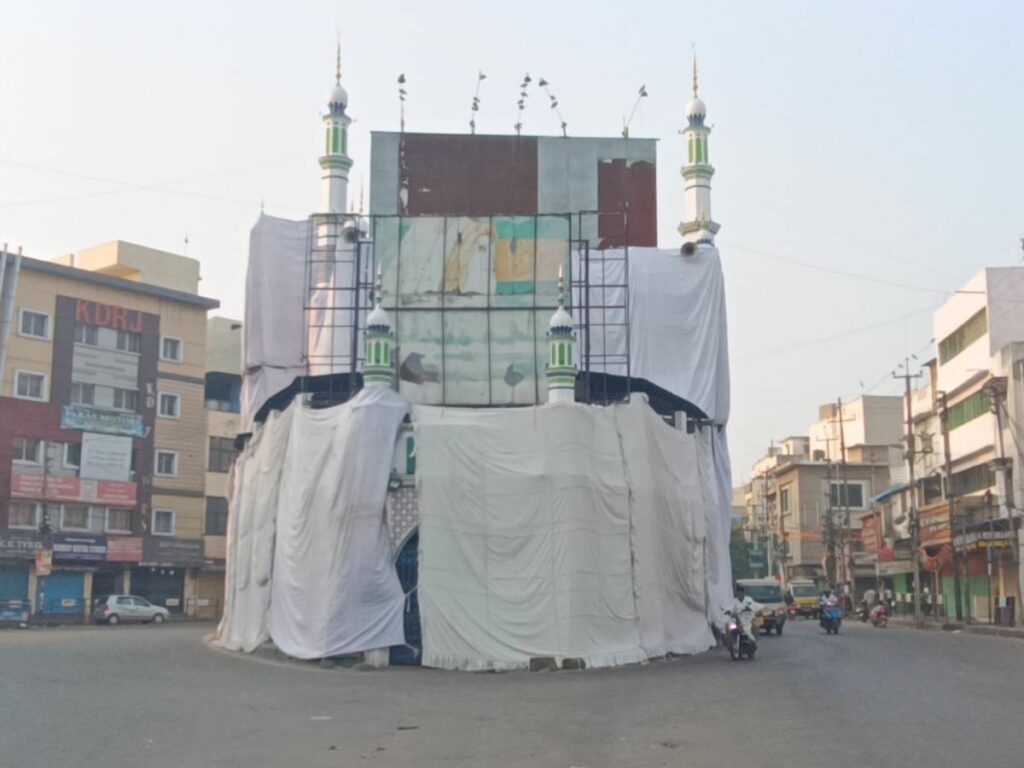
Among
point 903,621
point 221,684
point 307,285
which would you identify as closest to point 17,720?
point 221,684

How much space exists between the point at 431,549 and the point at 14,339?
98.3ft

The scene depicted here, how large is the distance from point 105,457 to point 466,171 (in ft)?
69.1

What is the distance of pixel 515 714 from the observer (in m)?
14.3

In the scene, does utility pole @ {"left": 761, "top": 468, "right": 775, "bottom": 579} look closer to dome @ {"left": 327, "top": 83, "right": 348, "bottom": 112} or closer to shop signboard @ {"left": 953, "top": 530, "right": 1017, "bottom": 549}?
shop signboard @ {"left": 953, "top": 530, "right": 1017, "bottom": 549}

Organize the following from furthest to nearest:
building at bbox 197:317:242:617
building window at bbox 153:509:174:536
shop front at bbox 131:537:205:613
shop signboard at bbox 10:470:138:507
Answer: building at bbox 197:317:242:617, building window at bbox 153:509:174:536, shop front at bbox 131:537:205:613, shop signboard at bbox 10:470:138:507

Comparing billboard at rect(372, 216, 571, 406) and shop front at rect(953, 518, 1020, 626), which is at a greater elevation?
billboard at rect(372, 216, 571, 406)

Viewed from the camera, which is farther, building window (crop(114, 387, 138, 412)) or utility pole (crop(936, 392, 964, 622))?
building window (crop(114, 387, 138, 412))

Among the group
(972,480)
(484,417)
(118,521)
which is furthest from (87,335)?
(972,480)

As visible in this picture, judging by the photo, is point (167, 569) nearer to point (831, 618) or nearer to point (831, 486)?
point (831, 618)

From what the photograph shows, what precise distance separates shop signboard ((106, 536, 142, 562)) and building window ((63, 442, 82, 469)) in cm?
333

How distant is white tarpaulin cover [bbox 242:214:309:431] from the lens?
3094 cm

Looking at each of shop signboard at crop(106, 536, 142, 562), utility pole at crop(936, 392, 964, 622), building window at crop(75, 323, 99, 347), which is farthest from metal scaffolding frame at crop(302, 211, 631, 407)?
shop signboard at crop(106, 536, 142, 562)

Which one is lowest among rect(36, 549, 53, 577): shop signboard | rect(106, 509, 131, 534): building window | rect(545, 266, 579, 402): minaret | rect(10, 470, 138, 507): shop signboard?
rect(36, 549, 53, 577): shop signboard

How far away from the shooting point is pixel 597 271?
31578mm
